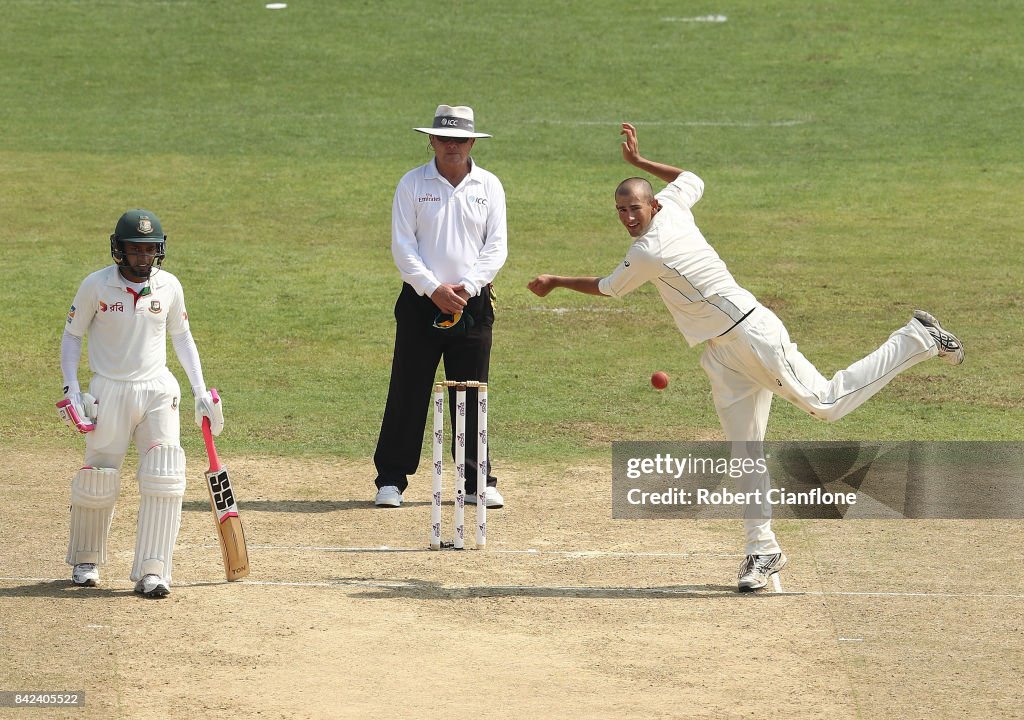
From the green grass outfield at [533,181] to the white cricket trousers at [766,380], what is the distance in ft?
9.34

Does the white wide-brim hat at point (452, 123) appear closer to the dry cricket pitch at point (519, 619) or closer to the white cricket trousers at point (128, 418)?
the dry cricket pitch at point (519, 619)

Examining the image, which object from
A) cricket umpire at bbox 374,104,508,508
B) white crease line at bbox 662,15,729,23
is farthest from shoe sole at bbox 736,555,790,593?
white crease line at bbox 662,15,729,23

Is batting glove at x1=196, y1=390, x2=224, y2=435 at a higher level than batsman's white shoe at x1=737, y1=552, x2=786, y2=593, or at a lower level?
higher

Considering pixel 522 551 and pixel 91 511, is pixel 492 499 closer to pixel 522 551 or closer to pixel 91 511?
pixel 522 551

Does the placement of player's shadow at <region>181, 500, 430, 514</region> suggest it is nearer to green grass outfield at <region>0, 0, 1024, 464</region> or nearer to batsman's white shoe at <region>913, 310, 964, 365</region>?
green grass outfield at <region>0, 0, 1024, 464</region>

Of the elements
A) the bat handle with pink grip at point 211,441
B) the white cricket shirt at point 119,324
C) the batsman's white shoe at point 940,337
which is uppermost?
the batsman's white shoe at point 940,337

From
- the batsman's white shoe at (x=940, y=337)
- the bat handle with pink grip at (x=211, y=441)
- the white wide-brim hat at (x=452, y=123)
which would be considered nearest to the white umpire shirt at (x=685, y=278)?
the batsman's white shoe at (x=940, y=337)

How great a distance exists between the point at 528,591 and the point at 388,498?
182cm

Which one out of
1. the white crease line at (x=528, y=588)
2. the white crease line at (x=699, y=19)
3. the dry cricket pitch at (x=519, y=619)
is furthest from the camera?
the white crease line at (x=699, y=19)

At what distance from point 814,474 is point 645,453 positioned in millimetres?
1242

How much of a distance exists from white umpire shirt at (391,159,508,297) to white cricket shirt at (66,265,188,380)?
2.06m

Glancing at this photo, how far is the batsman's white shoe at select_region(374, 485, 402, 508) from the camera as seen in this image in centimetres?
966

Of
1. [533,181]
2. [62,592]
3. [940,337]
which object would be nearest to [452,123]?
[940,337]

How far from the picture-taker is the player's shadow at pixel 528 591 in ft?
26.2
